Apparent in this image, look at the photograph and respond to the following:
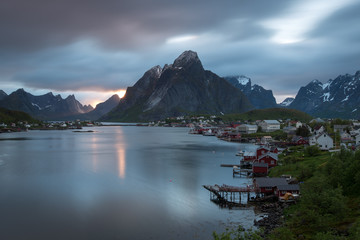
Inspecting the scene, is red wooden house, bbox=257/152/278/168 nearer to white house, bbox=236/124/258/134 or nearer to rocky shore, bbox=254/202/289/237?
rocky shore, bbox=254/202/289/237

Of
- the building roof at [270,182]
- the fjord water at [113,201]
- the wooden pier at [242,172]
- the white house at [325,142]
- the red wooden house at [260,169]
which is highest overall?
the white house at [325,142]

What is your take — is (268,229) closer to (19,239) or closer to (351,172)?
(351,172)

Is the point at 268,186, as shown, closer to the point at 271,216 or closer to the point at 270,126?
the point at 271,216

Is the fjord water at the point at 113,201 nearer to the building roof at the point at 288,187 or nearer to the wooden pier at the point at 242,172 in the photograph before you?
the wooden pier at the point at 242,172

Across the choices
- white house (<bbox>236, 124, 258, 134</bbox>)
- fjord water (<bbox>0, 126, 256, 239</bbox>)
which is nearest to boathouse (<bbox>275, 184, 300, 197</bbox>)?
fjord water (<bbox>0, 126, 256, 239</bbox>)

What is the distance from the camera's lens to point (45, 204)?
107 feet

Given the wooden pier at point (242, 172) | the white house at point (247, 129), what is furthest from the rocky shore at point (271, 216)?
the white house at point (247, 129)

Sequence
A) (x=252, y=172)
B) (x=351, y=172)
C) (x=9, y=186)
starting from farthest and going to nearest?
(x=252, y=172), (x=9, y=186), (x=351, y=172)

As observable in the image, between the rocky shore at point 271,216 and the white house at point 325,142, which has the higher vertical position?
the white house at point 325,142

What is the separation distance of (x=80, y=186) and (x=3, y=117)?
187m

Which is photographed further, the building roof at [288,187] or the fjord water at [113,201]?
the building roof at [288,187]

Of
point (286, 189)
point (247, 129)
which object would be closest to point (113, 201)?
point (286, 189)

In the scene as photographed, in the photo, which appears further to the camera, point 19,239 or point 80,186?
point 80,186

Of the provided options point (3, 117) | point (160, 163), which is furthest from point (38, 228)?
point (3, 117)
